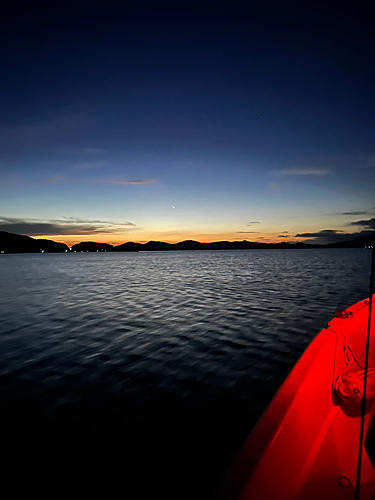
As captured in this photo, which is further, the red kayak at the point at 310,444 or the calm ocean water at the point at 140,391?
the calm ocean water at the point at 140,391

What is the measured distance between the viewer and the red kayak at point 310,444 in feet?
8.83

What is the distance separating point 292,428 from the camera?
3512 millimetres

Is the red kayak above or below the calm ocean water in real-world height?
above

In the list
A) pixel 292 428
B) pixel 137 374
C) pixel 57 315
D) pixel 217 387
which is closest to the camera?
pixel 292 428

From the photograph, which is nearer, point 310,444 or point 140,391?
point 310,444

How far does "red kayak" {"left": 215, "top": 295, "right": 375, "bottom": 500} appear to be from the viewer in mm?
2691

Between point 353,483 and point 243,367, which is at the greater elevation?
point 353,483

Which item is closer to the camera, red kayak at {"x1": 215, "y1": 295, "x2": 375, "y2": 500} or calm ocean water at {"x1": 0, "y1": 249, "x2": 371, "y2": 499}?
red kayak at {"x1": 215, "y1": 295, "x2": 375, "y2": 500}

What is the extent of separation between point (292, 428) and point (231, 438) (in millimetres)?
2289

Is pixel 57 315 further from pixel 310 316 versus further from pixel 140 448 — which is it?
pixel 310 316

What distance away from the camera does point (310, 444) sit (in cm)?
330

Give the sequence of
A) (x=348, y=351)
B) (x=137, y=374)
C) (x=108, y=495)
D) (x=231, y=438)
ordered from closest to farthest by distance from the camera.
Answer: (x=108, y=495)
(x=231, y=438)
(x=348, y=351)
(x=137, y=374)

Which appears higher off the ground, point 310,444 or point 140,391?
point 310,444

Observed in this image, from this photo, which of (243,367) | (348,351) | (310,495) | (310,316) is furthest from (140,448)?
(310,316)
